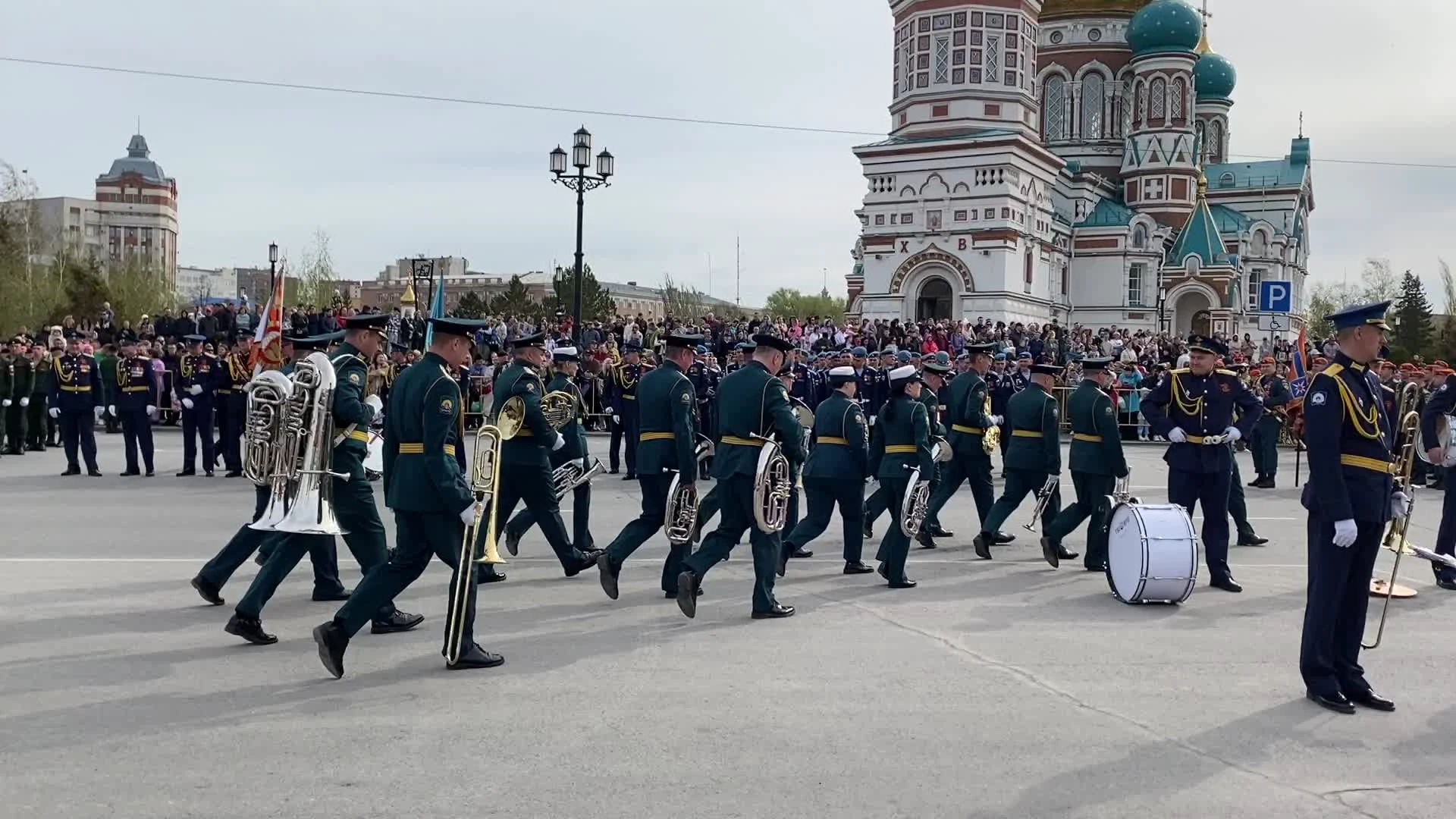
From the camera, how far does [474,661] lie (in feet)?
23.6

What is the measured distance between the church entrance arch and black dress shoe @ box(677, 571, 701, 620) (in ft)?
156

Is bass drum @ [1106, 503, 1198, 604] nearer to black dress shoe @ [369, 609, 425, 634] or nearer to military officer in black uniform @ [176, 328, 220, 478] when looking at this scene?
black dress shoe @ [369, 609, 425, 634]

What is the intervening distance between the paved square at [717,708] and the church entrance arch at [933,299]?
45289 mm

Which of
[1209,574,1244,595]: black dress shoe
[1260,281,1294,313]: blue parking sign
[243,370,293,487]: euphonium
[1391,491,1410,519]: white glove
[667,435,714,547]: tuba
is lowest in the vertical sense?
[1209,574,1244,595]: black dress shoe

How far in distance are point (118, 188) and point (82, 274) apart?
108762mm

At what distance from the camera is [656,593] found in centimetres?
977

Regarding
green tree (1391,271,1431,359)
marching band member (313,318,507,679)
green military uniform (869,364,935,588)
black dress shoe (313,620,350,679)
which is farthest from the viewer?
green tree (1391,271,1431,359)

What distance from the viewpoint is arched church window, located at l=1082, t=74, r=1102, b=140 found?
71.8 meters

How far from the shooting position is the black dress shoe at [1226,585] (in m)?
10.2

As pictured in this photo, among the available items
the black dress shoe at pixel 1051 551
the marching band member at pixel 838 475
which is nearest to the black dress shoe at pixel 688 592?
the marching band member at pixel 838 475

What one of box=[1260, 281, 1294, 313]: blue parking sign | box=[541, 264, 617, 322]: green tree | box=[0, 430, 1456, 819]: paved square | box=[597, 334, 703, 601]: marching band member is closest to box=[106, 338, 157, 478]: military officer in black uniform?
box=[0, 430, 1456, 819]: paved square

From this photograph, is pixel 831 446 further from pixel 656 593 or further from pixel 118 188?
pixel 118 188

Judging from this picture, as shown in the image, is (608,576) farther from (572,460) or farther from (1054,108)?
(1054,108)

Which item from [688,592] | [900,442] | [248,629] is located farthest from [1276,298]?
[248,629]
